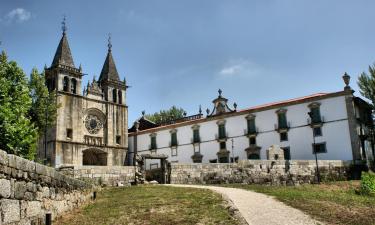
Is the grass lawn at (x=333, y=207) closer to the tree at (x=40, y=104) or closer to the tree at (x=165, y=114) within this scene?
the tree at (x=40, y=104)

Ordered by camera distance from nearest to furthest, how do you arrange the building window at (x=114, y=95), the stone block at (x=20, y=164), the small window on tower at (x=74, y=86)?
the stone block at (x=20, y=164)
the small window on tower at (x=74, y=86)
the building window at (x=114, y=95)

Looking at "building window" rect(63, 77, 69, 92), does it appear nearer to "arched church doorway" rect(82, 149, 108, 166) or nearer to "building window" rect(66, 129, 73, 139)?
"building window" rect(66, 129, 73, 139)

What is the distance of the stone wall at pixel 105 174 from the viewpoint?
23672mm

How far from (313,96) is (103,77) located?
2544 cm

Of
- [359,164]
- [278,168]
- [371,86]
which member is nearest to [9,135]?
[278,168]

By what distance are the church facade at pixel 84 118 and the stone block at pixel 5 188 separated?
107ft

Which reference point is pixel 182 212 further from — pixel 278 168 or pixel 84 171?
pixel 278 168

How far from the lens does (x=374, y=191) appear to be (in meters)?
21.7

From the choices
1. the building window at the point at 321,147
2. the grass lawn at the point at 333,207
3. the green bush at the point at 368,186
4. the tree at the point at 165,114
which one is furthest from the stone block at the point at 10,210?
the tree at the point at 165,114

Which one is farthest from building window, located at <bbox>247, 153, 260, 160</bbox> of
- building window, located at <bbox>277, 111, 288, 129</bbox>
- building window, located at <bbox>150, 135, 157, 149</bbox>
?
building window, located at <bbox>150, 135, 157, 149</bbox>

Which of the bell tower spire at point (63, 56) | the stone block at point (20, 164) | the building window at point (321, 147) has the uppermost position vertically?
the bell tower spire at point (63, 56)

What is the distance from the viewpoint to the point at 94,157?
44562 mm

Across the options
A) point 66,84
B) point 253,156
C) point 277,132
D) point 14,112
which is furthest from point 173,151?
point 14,112

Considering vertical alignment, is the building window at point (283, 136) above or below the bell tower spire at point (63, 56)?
below
